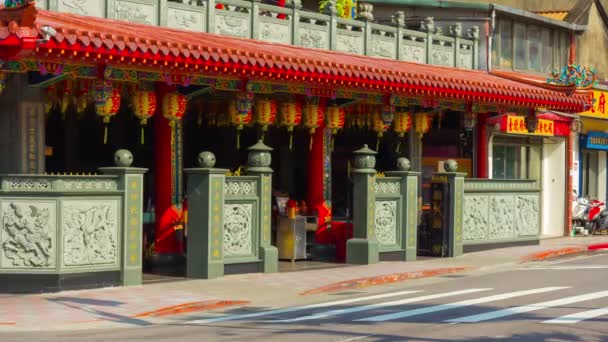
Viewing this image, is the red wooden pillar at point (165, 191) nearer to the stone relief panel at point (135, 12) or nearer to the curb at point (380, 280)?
the stone relief panel at point (135, 12)

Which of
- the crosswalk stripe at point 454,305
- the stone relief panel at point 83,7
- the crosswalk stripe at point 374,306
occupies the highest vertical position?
the stone relief panel at point 83,7

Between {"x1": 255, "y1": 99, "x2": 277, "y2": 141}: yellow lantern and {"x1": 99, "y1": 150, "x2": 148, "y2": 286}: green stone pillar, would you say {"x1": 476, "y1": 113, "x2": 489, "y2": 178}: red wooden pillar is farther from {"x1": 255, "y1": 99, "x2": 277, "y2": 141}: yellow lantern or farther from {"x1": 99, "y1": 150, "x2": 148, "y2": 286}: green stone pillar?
{"x1": 99, "y1": 150, "x2": 148, "y2": 286}: green stone pillar

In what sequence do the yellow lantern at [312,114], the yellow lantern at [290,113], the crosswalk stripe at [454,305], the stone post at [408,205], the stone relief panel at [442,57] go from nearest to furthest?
the crosswalk stripe at [454,305] < the yellow lantern at [290,113] < the stone post at [408,205] < the yellow lantern at [312,114] < the stone relief panel at [442,57]

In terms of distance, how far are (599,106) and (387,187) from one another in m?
13.2

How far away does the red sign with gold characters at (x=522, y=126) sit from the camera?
3139 cm

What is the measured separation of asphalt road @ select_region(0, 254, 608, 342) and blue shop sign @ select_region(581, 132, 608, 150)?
16632 millimetres

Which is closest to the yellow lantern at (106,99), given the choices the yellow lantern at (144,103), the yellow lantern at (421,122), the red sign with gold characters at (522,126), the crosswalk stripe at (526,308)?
the yellow lantern at (144,103)

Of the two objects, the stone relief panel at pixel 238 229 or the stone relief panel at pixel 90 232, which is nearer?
the stone relief panel at pixel 90 232

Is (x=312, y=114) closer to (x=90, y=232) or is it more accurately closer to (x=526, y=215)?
(x=526, y=215)

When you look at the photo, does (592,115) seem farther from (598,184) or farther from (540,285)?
(540,285)

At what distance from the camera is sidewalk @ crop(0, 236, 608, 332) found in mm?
15484

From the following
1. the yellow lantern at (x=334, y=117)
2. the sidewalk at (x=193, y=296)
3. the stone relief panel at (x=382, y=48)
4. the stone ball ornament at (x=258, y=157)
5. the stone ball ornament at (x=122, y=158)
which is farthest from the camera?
the stone relief panel at (x=382, y=48)

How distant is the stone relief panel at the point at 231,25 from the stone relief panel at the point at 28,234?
6.54 metres

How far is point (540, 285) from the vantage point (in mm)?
19391
